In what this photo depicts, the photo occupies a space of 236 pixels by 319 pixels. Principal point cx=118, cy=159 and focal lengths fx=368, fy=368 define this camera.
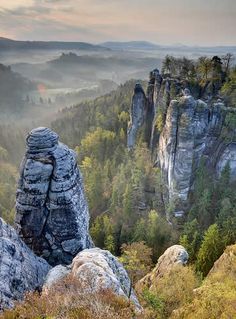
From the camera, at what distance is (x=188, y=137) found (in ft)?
234

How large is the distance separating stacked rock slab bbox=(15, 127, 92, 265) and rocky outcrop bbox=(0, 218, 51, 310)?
278cm

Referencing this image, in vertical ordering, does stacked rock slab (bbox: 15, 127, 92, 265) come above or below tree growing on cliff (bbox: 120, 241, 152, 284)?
above

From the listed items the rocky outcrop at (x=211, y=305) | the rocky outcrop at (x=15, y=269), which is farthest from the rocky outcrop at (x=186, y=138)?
the rocky outcrop at (x=15, y=269)

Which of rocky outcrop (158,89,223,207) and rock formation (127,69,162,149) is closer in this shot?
rocky outcrop (158,89,223,207)

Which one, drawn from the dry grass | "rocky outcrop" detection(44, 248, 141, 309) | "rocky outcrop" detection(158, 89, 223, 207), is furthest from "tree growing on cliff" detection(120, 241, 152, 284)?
the dry grass

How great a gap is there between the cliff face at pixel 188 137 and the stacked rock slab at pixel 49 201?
128 ft

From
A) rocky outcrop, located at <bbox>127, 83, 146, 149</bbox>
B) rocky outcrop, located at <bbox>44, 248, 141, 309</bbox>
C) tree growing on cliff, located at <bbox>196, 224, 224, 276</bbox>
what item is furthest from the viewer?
rocky outcrop, located at <bbox>127, 83, 146, 149</bbox>

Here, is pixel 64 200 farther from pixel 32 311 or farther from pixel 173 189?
pixel 173 189

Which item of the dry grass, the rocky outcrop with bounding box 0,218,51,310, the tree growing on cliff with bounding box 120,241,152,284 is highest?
the dry grass

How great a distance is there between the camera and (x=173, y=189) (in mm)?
75062

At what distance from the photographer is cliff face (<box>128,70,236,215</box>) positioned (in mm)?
71812

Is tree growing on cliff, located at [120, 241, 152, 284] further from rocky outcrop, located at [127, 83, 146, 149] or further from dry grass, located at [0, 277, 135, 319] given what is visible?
rocky outcrop, located at [127, 83, 146, 149]

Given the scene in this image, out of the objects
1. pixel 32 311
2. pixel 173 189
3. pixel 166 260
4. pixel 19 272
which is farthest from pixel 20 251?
pixel 173 189

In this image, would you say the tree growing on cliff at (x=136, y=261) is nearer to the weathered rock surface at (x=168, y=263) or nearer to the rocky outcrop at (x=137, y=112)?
the weathered rock surface at (x=168, y=263)
